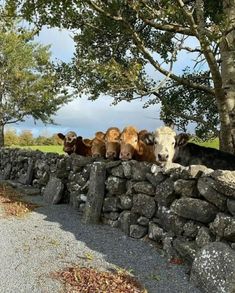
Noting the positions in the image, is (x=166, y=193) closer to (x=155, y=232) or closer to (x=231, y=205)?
(x=155, y=232)

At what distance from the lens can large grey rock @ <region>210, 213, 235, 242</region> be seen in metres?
6.88

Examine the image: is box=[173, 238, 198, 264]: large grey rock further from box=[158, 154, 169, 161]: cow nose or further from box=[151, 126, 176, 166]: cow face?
box=[151, 126, 176, 166]: cow face

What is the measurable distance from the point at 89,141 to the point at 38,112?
23.5 m

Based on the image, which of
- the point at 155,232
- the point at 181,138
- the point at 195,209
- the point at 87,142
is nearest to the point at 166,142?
the point at 181,138

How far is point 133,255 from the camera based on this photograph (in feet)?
27.7

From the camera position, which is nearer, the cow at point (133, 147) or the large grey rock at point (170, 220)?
the large grey rock at point (170, 220)

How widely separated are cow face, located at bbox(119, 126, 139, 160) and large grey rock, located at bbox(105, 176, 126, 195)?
29.8 inches

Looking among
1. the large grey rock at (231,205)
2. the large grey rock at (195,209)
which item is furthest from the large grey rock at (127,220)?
the large grey rock at (231,205)

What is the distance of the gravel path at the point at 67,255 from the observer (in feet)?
23.5

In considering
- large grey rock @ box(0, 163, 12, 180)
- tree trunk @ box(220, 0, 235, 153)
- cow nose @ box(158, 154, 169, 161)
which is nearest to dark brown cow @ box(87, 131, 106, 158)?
tree trunk @ box(220, 0, 235, 153)

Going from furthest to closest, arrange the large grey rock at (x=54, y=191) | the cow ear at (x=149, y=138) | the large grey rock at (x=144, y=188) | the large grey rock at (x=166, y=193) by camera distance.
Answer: the large grey rock at (x=54, y=191) < the cow ear at (x=149, y=138) < the large grey rock at (x=144, y=188) < the large grey rock at (x=166, y=193)

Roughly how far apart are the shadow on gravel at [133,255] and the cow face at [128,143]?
6.28 ft

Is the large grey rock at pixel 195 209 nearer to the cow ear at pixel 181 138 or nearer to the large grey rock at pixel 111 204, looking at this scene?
the large grey rock at pixel 111 204

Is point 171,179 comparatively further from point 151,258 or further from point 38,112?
point 38,112
